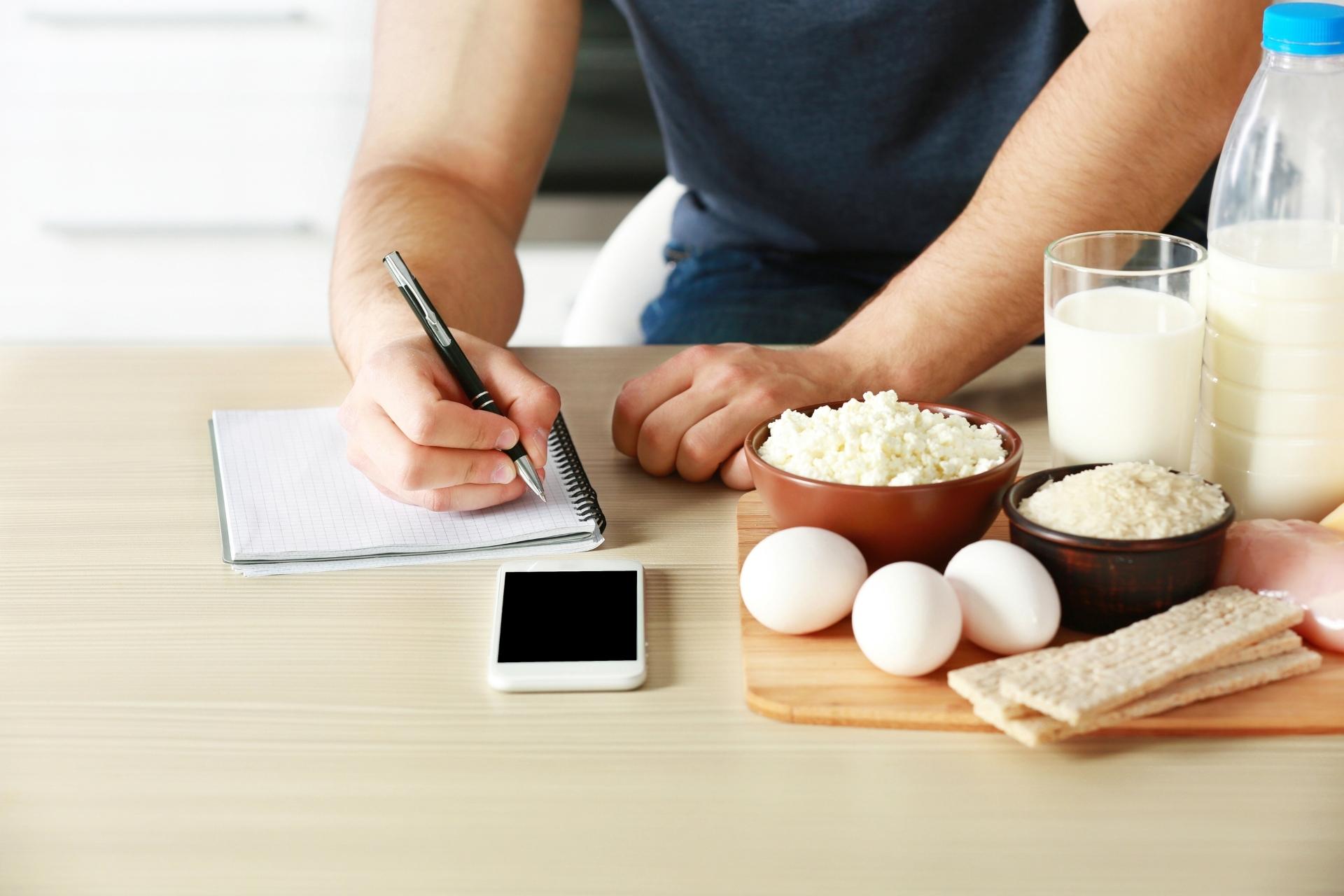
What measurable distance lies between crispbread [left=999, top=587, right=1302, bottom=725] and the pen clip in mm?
459

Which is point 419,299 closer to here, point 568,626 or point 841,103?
point 568,626

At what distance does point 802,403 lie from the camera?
93cm

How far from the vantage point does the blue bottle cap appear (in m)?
0.66

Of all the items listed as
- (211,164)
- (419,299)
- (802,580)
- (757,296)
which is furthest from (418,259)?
(211,164)

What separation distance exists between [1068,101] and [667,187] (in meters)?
0.80

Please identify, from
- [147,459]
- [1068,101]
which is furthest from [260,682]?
[1068,101]

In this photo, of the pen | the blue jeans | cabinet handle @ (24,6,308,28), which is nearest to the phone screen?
the pen

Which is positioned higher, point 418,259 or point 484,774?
point 418,259

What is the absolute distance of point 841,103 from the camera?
1.41m

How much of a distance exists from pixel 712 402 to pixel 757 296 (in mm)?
599

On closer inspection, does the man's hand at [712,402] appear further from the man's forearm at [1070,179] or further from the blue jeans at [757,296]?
the blue jeans at [757,296]

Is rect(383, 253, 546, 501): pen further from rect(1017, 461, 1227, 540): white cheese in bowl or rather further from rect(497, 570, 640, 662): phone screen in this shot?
rect(1017, 461, 1227, 540): white cheese in bowl

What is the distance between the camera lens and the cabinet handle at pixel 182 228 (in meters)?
2.58

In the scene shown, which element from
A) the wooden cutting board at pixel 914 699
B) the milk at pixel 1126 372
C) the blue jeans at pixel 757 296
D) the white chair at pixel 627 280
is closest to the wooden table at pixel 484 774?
the wooden cutting board at pixel 914 699
